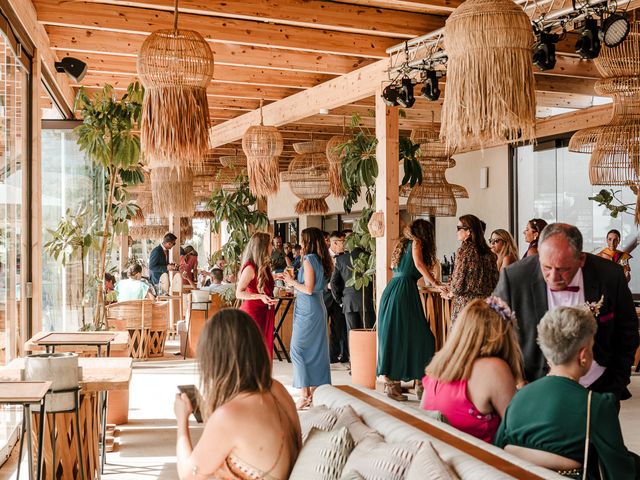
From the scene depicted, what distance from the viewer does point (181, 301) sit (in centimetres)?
1450

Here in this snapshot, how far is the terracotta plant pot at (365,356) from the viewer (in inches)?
331

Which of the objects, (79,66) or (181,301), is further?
(181,301)

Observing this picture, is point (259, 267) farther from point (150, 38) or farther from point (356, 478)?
point (356, 478)

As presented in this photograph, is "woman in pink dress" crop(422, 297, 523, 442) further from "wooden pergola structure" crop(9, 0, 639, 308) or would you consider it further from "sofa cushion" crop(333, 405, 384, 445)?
"wooden pergola structure" crop(9, 0, 639, 308)

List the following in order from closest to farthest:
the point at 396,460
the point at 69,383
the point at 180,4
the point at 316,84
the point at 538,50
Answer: the point at 396,460
the point at 69,383
the point at 538,50
the point at 180,4
the point at 316,84

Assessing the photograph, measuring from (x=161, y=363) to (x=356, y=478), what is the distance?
26.7 ft

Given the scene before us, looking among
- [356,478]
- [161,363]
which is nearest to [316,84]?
[161,363]

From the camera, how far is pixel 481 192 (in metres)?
13.4

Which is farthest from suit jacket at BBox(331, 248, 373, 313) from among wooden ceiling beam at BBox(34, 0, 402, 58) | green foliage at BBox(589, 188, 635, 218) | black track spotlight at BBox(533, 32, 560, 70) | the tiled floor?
black track spotlight at BBox(533, 32, 560, 70)

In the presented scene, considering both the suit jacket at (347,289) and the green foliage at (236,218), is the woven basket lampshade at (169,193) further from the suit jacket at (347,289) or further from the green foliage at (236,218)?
the suit jacket at (347,289)

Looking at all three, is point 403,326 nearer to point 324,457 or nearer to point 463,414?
point 463,414

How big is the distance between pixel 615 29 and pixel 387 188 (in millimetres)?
3221

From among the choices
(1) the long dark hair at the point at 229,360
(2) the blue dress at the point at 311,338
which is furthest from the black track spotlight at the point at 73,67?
(1) the long dark hair at the point at 229,360

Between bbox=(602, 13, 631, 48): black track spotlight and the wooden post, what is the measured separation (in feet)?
9.98
